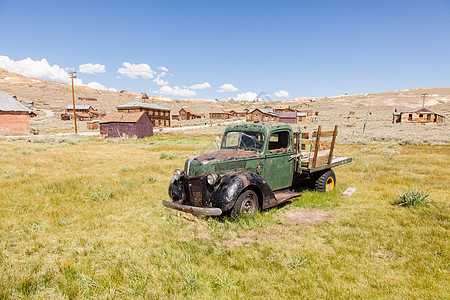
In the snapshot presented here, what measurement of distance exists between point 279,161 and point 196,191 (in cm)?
240

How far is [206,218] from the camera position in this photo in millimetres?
5438

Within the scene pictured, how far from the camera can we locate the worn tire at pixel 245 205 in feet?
16.0

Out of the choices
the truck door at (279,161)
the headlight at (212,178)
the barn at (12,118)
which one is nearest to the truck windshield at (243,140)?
the truck door at (279,161)

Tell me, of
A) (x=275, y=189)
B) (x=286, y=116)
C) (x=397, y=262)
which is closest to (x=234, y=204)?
(x=275, y=189)

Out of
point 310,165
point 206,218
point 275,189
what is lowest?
point 206,218

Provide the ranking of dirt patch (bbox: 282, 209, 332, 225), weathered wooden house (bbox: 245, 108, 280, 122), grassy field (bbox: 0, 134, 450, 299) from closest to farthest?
grassy field (bbox: 0, 134, 450, 299), dirt patch (bbox: 282, 209, 332, 225), weathered wooden house (bbox: 245, 108, 280, 122)

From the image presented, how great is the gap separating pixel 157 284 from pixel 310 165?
5.18 m

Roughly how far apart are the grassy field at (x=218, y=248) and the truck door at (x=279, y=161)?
75cm

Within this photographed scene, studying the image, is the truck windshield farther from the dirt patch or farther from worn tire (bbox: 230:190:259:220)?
the dirt patch

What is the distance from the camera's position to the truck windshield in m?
5.85

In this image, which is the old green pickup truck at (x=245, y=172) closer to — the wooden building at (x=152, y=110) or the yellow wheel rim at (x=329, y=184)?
the yellow wheel rim at (x=329, y=184)

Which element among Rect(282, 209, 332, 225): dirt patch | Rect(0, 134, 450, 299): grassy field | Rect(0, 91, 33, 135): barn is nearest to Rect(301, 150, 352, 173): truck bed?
Rect(0, 134, 450, 299): grassy field

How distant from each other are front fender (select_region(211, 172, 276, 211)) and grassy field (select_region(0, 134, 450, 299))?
0.52 m

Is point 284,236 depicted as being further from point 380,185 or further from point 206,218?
point 380,185
